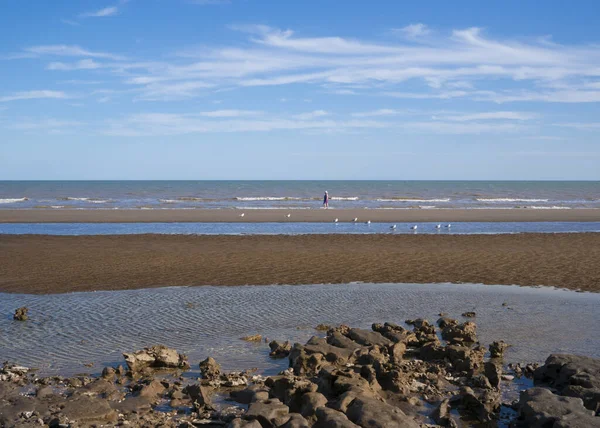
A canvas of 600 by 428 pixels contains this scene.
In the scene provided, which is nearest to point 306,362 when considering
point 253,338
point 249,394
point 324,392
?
point 324,392

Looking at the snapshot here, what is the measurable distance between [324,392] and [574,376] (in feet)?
10.6

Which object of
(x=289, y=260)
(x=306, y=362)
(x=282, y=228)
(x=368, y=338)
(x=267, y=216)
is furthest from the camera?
(x=267, y=216)

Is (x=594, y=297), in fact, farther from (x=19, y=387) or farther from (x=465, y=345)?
(x=19, y=387)

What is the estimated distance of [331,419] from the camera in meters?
6.61

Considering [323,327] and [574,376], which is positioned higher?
[574,376]

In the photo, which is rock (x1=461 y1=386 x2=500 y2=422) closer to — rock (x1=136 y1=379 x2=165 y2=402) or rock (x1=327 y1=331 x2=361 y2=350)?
rock (x1=327 y1=331 x2=361 y2=350)

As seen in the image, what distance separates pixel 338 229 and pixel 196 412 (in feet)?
81.3

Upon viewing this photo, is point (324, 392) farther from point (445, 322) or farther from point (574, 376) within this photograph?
point (445, 322)

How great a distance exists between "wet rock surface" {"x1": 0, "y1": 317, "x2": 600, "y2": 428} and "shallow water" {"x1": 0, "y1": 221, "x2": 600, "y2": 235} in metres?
20.3

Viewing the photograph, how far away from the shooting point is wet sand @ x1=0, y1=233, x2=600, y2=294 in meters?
17.3

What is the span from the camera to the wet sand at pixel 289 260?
17.3m

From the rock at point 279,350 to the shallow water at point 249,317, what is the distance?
17 centimetres

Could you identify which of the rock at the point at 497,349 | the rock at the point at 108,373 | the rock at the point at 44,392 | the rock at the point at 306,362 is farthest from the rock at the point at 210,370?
the rock at the point at 497,349

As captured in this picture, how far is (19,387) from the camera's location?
831 centimetres
